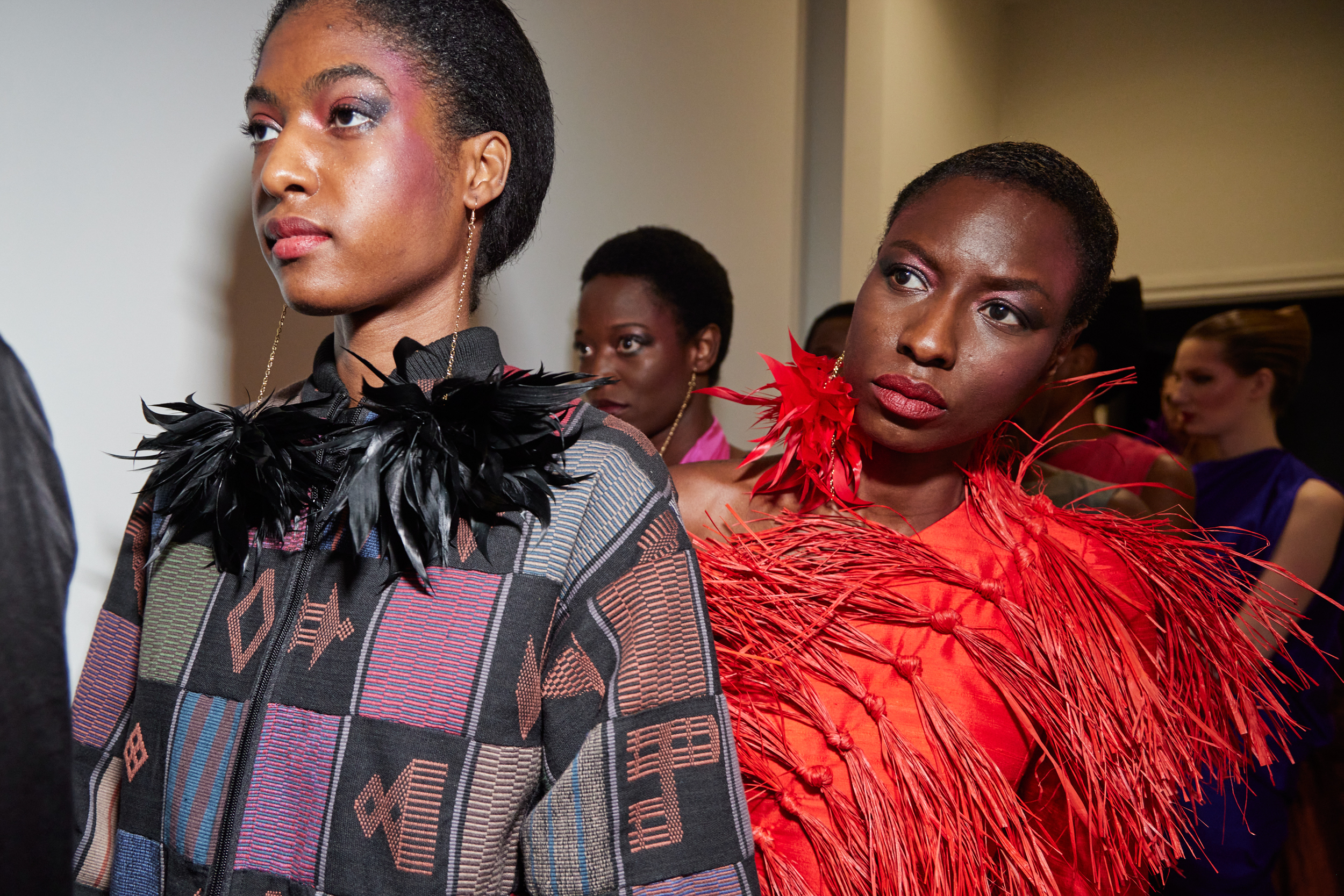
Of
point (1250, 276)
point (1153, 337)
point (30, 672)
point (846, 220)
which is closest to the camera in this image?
point (30, 672)

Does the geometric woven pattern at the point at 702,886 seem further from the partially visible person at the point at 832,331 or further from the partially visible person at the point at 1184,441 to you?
the partially visible person at the point at 1184,441

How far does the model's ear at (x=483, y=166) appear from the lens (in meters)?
0.81

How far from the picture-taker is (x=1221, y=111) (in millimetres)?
3576

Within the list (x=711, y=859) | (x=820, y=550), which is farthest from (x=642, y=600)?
(x=820, y=550)

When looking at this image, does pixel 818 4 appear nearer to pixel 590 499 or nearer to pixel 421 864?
pixel 590 499

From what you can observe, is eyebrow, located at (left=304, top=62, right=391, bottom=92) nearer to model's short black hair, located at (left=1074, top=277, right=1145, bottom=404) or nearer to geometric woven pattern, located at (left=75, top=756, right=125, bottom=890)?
geometric woven pattern, located at (left=75, top=756, right=125, bottom=890)

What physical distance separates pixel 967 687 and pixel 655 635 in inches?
16.0

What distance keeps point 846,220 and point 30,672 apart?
7.85 feet

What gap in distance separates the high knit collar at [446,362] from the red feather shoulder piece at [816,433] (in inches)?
12.6

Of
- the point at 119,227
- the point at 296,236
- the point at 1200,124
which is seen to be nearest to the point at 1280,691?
the point at 296,236

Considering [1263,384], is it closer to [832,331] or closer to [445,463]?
[832,331]

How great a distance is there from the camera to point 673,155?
78.8 inches

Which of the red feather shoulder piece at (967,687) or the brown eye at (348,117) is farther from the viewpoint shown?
the red feather shoulder piece at (967,687)

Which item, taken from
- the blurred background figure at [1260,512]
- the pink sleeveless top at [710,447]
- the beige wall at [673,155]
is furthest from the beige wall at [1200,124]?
the pink sleeveless top at [710,447]
